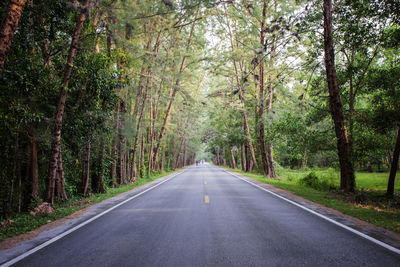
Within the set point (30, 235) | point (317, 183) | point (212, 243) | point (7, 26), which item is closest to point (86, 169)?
point (30, 235)

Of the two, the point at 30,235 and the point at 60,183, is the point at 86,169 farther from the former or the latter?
the point at 30,235

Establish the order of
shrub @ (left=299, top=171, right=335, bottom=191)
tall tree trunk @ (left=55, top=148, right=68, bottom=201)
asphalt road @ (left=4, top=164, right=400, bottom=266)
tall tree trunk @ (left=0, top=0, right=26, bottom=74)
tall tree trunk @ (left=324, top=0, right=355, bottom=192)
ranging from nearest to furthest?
asphalt road @ (left=4, top=164, right=400, bottom=266)
tall tree trunk @ (left=0, top=0, right=26, bottom=74)
tall tree trunk @ (left=55, top=148, right=68, bottom=201)
tall tree trunk @ (left=324, top=0, right=355, bottom=192)
shrub @ (left=299, top=171, right=335, bottom=191)

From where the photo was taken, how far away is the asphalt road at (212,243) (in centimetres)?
365

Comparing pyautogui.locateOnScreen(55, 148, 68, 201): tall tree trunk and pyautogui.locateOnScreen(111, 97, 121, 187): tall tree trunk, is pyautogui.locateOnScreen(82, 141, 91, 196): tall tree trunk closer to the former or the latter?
pyautogui.locateOnScreen(55, 148, 68, 201): tall tree trunk

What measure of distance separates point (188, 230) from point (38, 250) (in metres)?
2.71

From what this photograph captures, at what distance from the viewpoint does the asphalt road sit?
3.65 meters

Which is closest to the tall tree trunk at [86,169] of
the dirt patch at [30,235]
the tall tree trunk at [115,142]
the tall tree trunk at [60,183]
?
the tall tree trunk at [60,183]

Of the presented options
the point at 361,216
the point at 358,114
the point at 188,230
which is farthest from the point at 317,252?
the point at 358,114

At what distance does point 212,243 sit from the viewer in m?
4.38

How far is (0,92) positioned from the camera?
6836mm

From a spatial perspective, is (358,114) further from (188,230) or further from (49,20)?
(49,20)

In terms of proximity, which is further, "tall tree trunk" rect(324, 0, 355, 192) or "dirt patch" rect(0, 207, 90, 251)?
"tall tree trunk" rect(324, 0, 355, 192)

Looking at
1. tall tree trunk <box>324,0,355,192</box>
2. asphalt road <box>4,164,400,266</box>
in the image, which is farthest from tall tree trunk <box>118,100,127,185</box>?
tall tree trunk <box>324,0,355,192</box>

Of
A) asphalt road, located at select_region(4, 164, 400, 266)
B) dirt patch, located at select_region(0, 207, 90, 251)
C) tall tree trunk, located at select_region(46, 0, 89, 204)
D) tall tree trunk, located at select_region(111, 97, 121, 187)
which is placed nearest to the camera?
asphalt road, located at select_region(4, 164, 400, 266)
